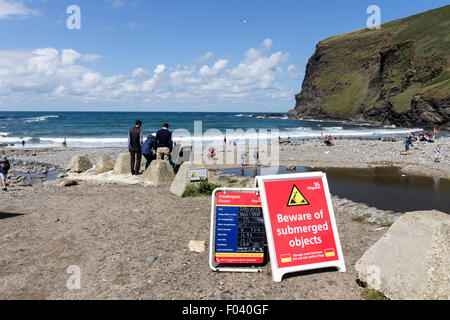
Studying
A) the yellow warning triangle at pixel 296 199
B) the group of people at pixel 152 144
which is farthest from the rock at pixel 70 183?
the yellow warning triangle at pixel 296 199

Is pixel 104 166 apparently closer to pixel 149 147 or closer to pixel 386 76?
pixel 149 147

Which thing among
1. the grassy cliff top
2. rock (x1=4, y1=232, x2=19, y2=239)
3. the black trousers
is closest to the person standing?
the black trousers

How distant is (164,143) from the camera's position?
1280 centimetres

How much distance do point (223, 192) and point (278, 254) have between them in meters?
1.29

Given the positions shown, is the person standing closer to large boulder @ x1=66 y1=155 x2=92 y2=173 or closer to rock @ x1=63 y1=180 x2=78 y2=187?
rock @ x1=63 y1=180 x2=78 y2=187

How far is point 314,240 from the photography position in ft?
16.0

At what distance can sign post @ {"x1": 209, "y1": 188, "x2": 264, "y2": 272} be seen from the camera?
505cm

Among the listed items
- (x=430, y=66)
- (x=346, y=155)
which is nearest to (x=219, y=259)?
(x=346, y=155)

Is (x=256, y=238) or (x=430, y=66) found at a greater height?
(x=430, y=66)

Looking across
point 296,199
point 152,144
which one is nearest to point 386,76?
point 152,144

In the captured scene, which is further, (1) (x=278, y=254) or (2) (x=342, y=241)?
(2) (x=342, y=241)

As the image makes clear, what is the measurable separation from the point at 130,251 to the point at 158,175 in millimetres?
6470

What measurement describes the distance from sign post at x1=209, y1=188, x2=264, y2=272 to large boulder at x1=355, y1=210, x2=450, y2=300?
62.4 inches
